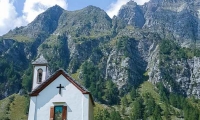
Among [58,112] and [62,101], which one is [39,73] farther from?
[58,112]

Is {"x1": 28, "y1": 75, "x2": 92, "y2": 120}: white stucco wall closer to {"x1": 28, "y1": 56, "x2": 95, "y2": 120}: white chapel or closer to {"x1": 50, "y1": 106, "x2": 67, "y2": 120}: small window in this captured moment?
A: {"x1": 28, "y1": 56, "x2": 95, "y2": 120}: white chapel

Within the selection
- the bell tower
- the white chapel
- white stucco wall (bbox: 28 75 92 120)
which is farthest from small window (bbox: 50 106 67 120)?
the bell tower

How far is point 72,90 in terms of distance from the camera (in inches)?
1437

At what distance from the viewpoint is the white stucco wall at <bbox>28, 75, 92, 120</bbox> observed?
35625 mm

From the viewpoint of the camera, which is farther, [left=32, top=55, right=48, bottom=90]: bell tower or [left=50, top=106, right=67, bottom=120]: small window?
[left=32, top=55, right=48, bottom=90]: bell tower

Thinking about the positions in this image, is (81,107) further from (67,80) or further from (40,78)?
(40,78)

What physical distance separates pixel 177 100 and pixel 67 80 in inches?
6346

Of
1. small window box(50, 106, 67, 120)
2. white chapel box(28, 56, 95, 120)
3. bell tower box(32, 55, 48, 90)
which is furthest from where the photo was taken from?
bell tower box(32, 55, 48, 90)

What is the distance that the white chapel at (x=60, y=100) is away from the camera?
35594 mm

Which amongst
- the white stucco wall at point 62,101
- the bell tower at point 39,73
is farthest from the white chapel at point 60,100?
the bell tower at point 39,73

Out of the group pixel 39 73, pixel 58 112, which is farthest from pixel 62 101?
pixel 39 73

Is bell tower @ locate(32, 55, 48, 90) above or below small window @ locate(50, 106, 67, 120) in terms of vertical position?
above

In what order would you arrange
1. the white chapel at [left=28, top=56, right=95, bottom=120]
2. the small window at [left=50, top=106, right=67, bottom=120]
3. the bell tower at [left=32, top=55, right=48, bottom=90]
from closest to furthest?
1. the small window at [left=50, top=106, right=67, bottom=120]
2. the white chapel at [left=28, top=56, right=95, bottom=120]
3. the bell tower at [left=32, top=55, right=48, bottom=90]

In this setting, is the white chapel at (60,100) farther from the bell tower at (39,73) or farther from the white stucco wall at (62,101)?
the bell tower at (39,73)
